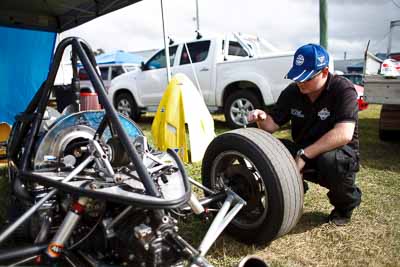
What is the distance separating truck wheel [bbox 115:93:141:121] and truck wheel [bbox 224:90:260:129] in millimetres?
2869

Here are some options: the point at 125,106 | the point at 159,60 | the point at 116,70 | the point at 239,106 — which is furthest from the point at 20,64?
the point at 116,70

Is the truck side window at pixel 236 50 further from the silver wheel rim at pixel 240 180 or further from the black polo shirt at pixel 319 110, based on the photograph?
the silver wheel rim at pixel 240 180

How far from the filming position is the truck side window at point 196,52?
26.4ft

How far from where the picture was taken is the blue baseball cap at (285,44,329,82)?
271 cm

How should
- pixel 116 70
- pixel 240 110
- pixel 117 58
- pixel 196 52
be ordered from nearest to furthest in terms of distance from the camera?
pixel 240 110
pixel 196 52
pixel 116 70
pixel 117 58

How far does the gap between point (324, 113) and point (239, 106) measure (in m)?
4.49

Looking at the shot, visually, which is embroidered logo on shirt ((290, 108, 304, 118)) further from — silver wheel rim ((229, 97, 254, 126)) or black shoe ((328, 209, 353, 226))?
silver wheel rim ((229, 97, 254, 126))

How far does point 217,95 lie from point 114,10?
282 centimetres

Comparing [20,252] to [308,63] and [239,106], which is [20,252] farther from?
[239,106]

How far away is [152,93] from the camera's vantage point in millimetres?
8781

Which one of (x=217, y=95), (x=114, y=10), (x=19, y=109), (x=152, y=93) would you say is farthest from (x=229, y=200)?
(x=152, y=93)

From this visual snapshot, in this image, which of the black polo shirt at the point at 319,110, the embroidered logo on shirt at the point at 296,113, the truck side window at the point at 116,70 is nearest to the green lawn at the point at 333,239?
the black polo shirt at the point at 319,110

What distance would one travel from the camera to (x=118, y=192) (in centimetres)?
166

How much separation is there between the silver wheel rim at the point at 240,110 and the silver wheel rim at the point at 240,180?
15.4ft
